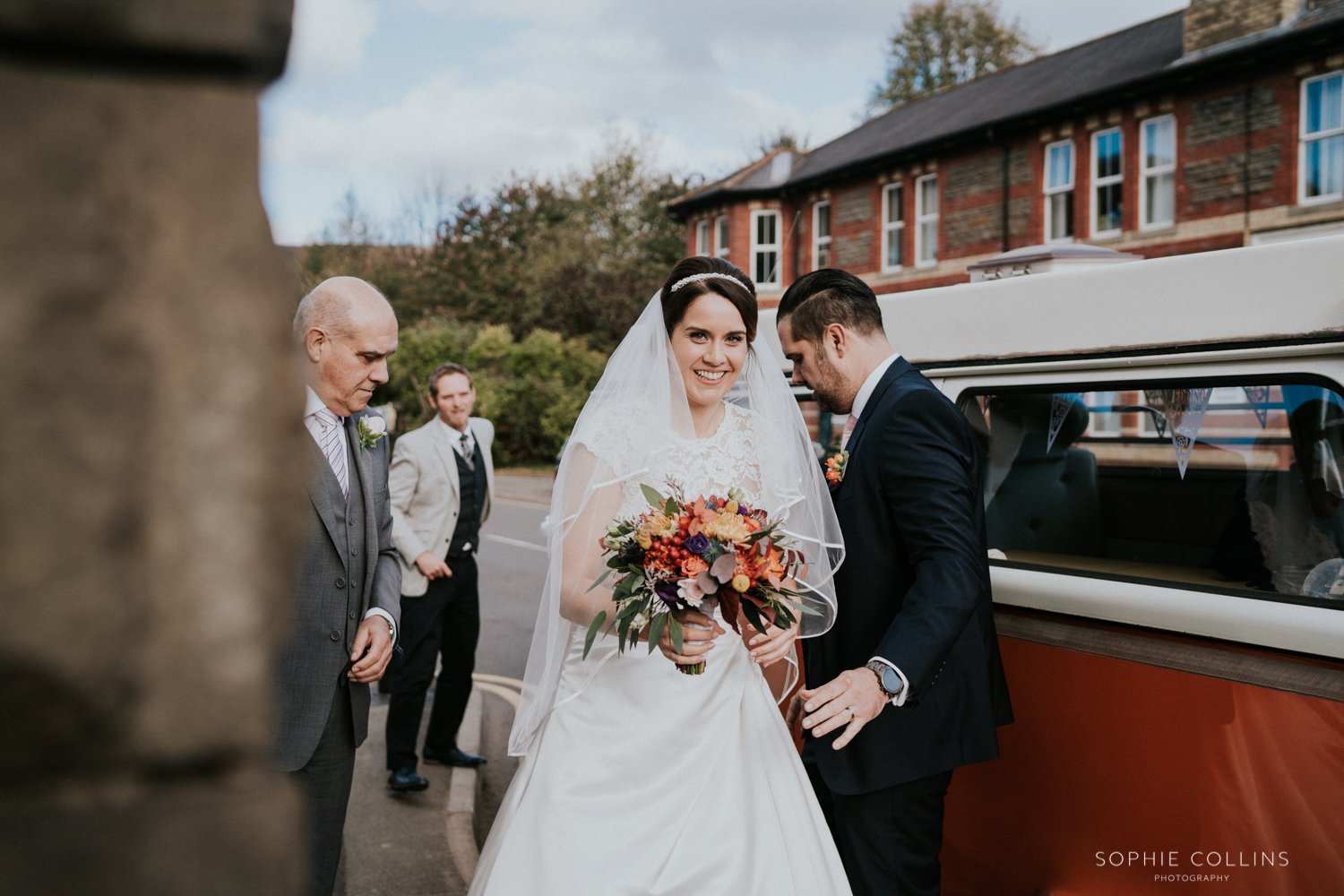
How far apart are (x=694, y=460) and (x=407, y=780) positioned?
3.22 metres

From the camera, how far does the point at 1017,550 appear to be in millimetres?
3666

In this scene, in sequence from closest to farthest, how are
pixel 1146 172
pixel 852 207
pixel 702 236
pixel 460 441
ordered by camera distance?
pixel 460 441 → pixel 1146 172 → pixel 852 207 → pixel 702 236

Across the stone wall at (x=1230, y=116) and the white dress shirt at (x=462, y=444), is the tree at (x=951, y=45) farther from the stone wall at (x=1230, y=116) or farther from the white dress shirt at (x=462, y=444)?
the white dress shirt at (x=462, y=444)

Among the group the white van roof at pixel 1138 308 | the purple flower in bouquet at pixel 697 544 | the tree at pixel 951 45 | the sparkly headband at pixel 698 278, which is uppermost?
the tree at pixel 951 45

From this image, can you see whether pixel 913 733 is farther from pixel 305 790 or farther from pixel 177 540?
pixel 177 540

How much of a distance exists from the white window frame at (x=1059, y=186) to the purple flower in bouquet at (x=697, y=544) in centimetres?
2174

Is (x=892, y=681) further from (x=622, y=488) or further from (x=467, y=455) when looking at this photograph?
(x=467, y=455)

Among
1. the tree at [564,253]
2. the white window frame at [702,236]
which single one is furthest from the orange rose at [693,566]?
the tree at [564,253]

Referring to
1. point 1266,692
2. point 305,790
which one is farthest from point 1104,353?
point 305,790

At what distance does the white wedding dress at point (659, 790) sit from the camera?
8.59 feet

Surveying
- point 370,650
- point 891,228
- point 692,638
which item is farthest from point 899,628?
point 891,228

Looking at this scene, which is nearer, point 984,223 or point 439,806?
point 439,806

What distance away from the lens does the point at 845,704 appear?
2.45m

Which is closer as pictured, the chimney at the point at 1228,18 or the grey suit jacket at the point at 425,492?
the grey suit jacket at the point at 425,492
